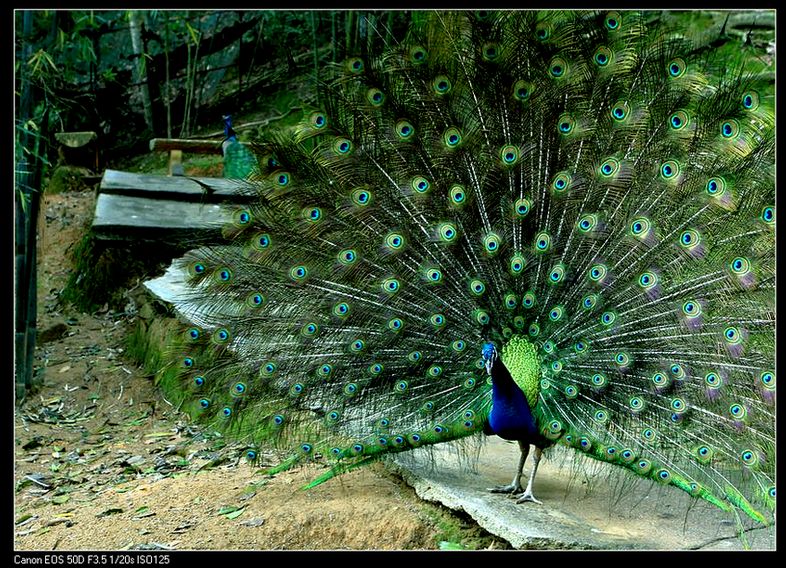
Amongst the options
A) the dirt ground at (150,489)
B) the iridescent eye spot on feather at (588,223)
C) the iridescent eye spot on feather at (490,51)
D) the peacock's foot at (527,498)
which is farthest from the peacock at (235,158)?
the peacock's foot at (527,498)

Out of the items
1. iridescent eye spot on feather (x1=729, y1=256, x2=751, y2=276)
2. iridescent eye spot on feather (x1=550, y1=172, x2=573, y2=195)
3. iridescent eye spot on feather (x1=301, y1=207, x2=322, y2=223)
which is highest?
iridescent eye spot on feather (x1=550, y1=172, x2=573, y2=195)

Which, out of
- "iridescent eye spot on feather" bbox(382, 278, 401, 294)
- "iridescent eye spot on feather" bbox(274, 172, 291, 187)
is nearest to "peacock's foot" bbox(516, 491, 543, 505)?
"iridescent eye spot on feather" bbox(382, 278, 401, 294)

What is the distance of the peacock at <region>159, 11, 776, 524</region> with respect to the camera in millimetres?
3527

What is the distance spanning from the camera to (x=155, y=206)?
679 cm

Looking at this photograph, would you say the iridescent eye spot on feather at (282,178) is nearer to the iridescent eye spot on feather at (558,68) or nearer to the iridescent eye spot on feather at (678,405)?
the iridescent eye spot on feather at (558,68)

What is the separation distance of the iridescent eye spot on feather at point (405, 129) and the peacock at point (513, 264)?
14mm

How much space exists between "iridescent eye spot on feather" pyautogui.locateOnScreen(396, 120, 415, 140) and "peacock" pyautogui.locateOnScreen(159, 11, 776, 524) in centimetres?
1

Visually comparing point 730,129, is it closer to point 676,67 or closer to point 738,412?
point 676,67

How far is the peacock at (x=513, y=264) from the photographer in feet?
11.6

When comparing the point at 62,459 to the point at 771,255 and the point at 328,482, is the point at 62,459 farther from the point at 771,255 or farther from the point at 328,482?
the point at 771,255

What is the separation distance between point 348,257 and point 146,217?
3.13 m

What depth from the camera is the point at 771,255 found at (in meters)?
3.52

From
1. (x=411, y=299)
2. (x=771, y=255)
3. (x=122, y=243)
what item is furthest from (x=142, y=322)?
(x=771, y=255)

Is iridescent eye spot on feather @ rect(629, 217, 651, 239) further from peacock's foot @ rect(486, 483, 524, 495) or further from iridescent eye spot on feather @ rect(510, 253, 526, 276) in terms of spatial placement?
peacock's foot @ rect(486, 483, 524, 495)
